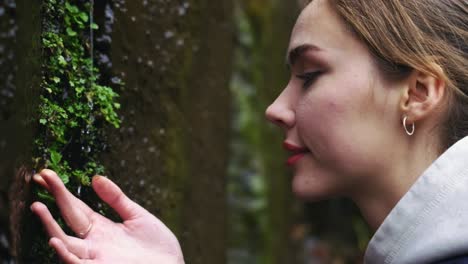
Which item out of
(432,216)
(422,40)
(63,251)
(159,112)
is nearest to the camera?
(63,251)

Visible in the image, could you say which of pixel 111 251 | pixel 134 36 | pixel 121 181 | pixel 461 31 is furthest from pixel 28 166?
pixel 461 31

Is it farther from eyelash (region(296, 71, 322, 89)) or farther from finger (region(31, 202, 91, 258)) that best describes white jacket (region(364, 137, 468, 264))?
finger (region(31, 202, 91, 258))

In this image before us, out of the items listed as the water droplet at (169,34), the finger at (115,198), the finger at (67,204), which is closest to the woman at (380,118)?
the finger at (115,198)

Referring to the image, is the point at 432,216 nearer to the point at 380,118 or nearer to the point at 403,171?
the point at 403,171

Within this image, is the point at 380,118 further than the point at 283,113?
No

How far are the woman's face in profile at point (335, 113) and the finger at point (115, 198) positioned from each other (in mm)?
509

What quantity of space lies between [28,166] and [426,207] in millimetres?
1044

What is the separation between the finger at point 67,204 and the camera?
1829 millimetres

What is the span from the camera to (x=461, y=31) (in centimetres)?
215

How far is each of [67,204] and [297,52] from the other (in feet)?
2.73

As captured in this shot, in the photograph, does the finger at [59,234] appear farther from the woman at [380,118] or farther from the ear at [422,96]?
the ear at [422,96]

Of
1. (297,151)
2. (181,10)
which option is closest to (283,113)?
(297,151)

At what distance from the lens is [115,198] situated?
6.51ft

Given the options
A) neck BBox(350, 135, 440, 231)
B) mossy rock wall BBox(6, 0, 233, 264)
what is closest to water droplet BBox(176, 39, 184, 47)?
mossy rock wall BBox(6, 0, 233, 264)
